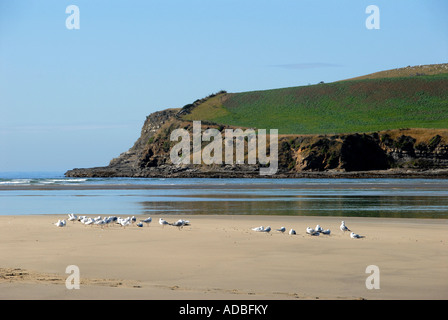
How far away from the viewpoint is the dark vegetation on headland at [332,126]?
8881cm

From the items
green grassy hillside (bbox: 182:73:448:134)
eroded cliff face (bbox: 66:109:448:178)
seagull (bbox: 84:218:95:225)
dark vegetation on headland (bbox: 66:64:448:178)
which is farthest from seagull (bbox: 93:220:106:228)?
green grassy hillside (bbox: 182:73:448:134)

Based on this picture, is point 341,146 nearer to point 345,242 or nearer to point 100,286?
point 345,242

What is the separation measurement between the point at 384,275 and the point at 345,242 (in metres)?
4.68

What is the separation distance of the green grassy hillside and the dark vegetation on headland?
0.19 m

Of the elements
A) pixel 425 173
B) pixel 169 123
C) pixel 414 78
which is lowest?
pixel 425 173

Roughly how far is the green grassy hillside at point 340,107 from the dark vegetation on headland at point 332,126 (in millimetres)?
189

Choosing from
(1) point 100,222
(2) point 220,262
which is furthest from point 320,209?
(2) point 220,262

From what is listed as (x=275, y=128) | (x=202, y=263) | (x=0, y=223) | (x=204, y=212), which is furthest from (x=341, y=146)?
(x=202, y=263)

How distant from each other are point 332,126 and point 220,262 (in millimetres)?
101566

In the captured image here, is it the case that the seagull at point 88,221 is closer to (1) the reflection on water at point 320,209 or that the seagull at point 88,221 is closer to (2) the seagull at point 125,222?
(2) the seagull at point 125,222

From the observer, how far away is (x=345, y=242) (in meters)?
15.4

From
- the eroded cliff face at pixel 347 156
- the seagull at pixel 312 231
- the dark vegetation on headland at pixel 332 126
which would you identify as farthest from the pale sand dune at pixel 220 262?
the eroded cliff face at pixel 347 156

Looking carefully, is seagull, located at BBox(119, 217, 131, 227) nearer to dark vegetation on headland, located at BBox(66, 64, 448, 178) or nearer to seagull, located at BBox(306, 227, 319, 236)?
seagull, located at BBox(306, 227, 319, 236)

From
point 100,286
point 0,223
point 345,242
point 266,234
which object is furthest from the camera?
point 0,223
